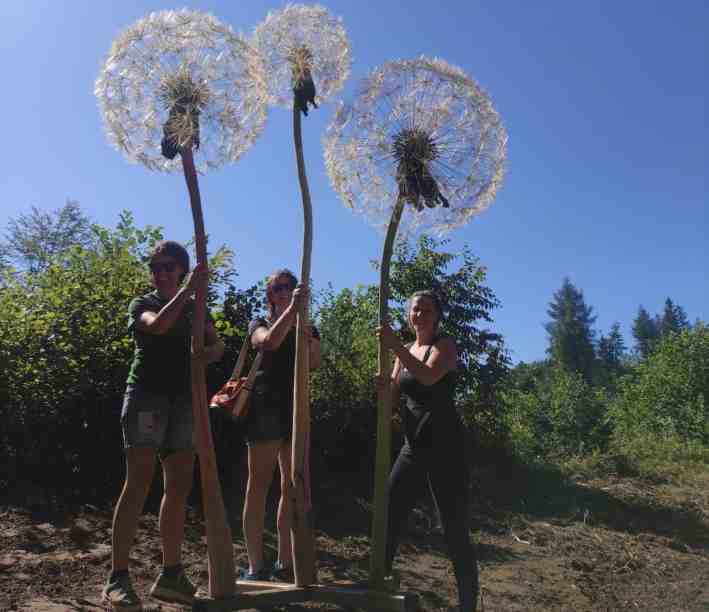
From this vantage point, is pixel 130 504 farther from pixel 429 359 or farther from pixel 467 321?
pixel 467 321

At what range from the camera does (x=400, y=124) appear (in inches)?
129

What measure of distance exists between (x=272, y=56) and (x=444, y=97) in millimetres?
1012

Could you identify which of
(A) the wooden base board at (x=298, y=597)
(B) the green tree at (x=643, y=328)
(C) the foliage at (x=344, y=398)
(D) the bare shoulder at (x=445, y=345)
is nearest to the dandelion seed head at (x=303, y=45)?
(D) the bare shoulder at (x=445, y=345)

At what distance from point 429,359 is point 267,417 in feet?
3.34

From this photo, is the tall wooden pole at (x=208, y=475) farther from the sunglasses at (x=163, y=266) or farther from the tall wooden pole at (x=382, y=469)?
the tall wooden pole at (x=382, y=469)

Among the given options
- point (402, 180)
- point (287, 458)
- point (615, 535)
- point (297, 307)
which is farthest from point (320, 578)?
point (615, 535)

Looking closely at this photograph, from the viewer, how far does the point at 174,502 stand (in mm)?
3049

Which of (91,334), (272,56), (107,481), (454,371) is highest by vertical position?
(272,56)

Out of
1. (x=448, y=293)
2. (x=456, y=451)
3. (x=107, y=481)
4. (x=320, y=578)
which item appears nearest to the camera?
(x=456, y=451)

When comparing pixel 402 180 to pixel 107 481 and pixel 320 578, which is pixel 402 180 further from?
pixel 107 481

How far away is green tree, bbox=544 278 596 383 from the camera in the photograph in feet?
229

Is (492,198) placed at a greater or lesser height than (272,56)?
lesser

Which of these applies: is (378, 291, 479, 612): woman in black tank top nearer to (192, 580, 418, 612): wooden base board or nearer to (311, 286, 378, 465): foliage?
(192, 580, 418, 612): wooden base board

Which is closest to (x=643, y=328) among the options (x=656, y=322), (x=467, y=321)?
(x=656, y=322)
